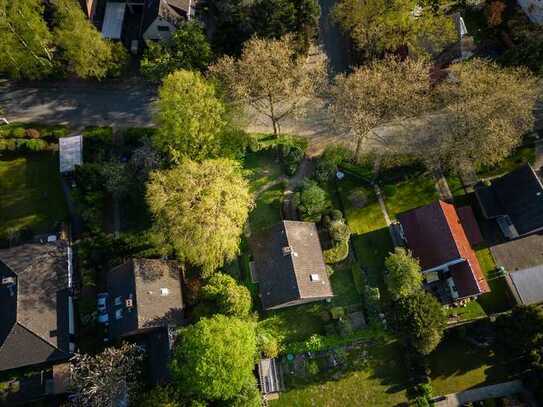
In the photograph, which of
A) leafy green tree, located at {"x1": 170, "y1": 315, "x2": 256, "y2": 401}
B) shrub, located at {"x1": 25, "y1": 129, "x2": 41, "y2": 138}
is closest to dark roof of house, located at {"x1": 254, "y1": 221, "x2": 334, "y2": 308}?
leafy green tree, located at {"x1": 170, "y1": 315, "x2": 256, "y2": 401}

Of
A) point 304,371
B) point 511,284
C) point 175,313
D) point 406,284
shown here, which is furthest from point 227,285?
point 511,284

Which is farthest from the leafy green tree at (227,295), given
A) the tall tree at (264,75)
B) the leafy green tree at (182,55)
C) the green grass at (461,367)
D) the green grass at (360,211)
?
the leafy green tree at (182,55)

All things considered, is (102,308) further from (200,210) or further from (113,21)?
(113,21)

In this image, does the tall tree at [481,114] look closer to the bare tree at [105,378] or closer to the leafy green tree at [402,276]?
the leafy green tree at [402,276]

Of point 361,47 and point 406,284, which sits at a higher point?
point 361,47

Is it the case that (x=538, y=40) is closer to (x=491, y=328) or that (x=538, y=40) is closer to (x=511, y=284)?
(x=511, y=284)

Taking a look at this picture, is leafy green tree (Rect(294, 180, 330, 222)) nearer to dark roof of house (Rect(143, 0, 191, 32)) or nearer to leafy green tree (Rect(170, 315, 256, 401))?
leafy green tree (Rect(170, 315, 256, 401))
